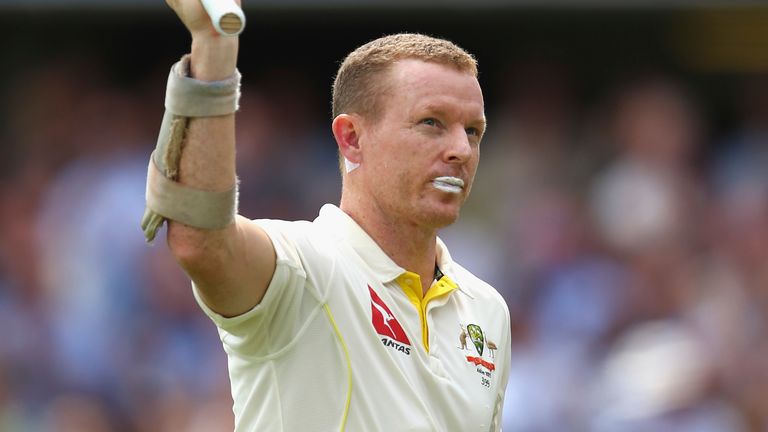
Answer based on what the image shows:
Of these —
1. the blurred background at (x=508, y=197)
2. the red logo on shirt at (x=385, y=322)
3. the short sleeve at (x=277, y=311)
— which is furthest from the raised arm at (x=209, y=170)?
the blurred background at (x=508, y=197)

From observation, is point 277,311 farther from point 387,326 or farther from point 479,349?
point 479,349

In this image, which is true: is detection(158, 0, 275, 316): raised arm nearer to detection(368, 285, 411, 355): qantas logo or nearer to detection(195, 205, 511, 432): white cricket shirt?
detection(195, 205, 511, 432): white cricket shirt

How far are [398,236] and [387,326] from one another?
38 cm

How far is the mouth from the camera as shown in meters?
4.34

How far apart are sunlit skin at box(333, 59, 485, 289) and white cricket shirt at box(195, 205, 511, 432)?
0.33 feet

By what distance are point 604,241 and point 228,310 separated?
7.48 meters

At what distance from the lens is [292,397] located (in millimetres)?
3979

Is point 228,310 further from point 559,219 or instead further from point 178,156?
point 559,219

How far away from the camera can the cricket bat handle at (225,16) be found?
11.2ft

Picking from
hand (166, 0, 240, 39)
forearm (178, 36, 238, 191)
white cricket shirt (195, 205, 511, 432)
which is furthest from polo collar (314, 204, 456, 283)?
hand (166, 0, 240, 39)

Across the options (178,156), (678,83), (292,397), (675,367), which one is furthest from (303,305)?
(678,83)

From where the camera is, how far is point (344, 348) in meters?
4.04

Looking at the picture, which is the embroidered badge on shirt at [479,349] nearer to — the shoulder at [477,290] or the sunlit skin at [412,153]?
the shoulder at [477,290]

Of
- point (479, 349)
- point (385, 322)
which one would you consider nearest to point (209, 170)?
point (385, 322)
